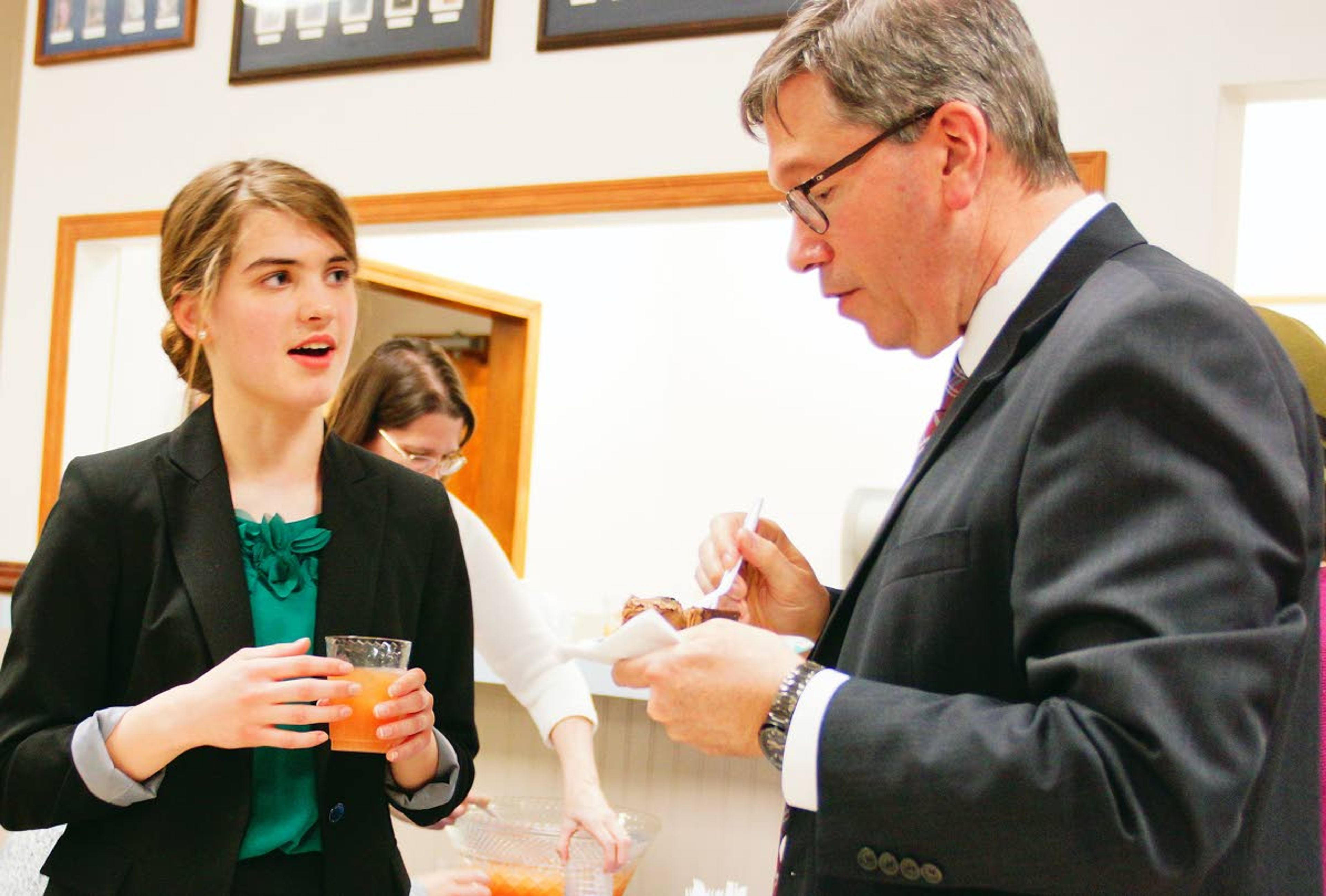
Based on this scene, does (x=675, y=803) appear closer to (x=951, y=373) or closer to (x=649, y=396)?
(x=951, y=373)

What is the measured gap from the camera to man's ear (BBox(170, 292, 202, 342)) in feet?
6.00

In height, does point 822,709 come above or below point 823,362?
below

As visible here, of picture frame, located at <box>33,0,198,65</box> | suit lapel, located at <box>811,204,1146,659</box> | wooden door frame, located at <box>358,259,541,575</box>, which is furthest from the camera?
wooden door frame, located at <box>358,259,541,575</box>

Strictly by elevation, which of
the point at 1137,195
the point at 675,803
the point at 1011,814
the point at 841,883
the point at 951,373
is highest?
the point at 1137,195

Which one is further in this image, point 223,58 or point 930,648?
point 223,58

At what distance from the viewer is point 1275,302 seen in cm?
518

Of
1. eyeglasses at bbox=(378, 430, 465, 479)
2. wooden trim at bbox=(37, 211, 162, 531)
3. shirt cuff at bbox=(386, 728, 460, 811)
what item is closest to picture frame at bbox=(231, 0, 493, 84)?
wooden trim at bbox=(37, 211, 162, 531)

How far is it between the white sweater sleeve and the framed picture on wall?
1.39 metres

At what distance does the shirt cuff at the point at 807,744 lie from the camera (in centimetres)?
106

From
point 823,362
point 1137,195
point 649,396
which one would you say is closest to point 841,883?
point 1137,195

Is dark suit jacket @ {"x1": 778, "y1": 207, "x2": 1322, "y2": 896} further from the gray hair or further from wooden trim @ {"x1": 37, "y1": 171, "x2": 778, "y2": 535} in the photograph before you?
wooden trim @ {"x1": 37, "y1": 171, "x2": 778, "y2": 535}

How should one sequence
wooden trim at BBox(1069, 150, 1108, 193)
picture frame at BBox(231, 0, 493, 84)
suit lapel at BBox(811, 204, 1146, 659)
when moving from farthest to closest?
picture frame at BBox(231, 0, 493, 84)
wooden trim at BBox(1069, 150, 1108, 193)
suit lapel at BBox(811, 204, 1146, 659)

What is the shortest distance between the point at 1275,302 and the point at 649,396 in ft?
8.24

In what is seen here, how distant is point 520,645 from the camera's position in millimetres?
2641
